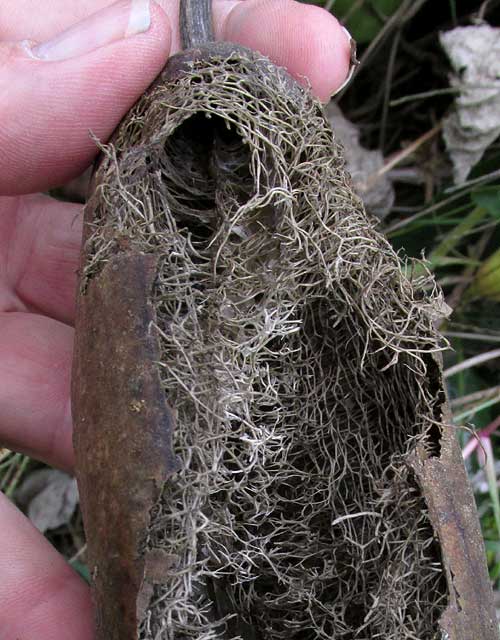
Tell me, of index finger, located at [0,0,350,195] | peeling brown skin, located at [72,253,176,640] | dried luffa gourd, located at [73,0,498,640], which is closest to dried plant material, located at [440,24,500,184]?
index finger, located at [0,0,350,195]

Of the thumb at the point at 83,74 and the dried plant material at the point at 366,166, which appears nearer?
the thumb at the point at 83,74

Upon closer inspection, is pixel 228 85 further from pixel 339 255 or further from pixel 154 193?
pixel 339 255

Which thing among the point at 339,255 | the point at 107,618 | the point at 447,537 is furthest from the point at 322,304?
the point at 107,618

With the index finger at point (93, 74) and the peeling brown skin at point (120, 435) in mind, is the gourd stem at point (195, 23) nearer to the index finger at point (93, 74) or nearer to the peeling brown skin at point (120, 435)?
the index finger at point (93, 74)

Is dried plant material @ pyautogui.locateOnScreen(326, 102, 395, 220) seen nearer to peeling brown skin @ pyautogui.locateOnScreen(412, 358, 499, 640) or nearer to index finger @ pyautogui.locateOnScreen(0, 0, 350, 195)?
index finger @ pyautogui.locateOnScreen(0, 0, 350, 195)

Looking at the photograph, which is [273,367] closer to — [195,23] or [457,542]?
[457,542]

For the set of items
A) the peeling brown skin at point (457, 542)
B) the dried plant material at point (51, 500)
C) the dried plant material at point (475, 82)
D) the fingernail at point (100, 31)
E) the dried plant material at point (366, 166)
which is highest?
the fingernail at point (100, 31)

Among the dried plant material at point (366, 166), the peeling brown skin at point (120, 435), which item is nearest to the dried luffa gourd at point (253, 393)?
the peeling brown skin at point (120, 435)
